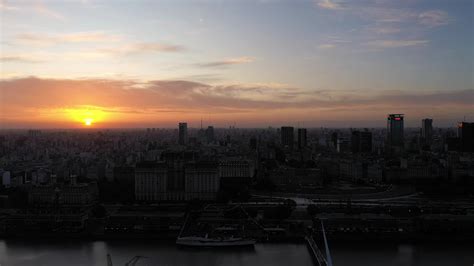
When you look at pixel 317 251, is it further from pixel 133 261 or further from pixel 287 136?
pixel 287 136

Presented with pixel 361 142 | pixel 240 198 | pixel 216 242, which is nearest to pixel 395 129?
pixel 361 142

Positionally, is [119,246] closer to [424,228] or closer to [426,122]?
[424,228]

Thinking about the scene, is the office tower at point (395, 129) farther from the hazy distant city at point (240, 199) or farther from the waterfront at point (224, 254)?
the waterfront at point (224, 254)

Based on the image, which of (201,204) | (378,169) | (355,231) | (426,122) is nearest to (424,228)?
(355,231)

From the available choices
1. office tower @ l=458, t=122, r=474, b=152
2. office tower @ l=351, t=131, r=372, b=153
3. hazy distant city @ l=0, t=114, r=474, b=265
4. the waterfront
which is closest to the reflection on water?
the waterfront

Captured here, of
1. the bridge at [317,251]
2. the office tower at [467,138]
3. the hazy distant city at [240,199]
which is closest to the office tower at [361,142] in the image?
the hazy distant city at [240,199]

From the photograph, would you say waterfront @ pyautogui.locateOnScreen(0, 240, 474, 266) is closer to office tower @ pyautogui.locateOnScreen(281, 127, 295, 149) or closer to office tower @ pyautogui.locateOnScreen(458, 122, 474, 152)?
office tower @ pyautogui.locateOnScreen(458, 122, 474, 152)
